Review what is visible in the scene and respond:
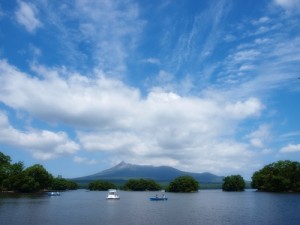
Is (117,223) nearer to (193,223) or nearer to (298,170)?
(193,223)

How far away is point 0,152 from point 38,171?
25569 mm

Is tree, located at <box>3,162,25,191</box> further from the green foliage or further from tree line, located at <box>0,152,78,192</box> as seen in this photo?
the green foliage

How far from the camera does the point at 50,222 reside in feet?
195

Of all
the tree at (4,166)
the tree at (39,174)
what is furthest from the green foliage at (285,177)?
the tree at (4,166)

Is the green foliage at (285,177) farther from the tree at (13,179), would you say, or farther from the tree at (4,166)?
the tree at (4,166)

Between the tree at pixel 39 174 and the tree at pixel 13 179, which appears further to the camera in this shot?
the tree at pixel 39 174

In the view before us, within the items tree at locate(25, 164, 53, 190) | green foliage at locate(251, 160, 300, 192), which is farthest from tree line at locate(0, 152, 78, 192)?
green foliage at locate(251, 160, 300, 192)

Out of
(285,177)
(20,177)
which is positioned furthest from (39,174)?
(285,177)

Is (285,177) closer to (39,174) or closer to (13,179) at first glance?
(39,174)

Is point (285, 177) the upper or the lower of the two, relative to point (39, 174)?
lower

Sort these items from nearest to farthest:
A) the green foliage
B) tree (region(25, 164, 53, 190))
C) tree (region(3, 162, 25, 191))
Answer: tree (region(3, 162, 25, 191)) < the green foliage < tree (region(25, 164, 53, 190))

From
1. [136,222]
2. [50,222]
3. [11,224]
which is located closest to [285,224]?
[136,222]

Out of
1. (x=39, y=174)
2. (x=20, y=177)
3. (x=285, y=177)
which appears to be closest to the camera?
(x=20, y=177)

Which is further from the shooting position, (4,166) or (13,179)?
(4,166)
